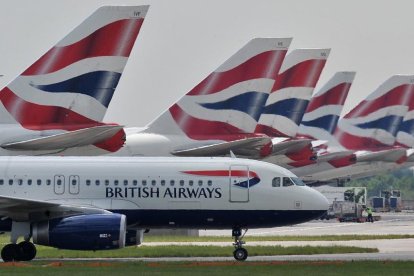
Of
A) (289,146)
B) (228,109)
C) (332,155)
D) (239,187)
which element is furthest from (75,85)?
(332,155)

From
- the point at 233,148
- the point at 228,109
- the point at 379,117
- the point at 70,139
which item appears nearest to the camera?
the point at 70,139

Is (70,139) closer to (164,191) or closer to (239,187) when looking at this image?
(164,191)

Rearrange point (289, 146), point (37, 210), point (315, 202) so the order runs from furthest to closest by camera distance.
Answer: point (289, 146), point (315, 202), point (37, 210)

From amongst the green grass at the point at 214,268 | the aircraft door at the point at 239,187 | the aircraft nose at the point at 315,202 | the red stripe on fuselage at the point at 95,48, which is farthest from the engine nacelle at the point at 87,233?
the red stripe on fuselage at the point at 95,48

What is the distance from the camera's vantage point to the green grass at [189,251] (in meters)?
58.6

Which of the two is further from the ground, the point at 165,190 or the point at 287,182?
the point at 287,182

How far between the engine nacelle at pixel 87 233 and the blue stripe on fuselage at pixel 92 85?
934cm

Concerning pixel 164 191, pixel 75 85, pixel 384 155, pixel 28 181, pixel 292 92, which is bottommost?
pixel 164 191

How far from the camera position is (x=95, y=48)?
59.4 metres

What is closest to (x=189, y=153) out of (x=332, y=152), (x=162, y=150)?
(x=162, y=150)

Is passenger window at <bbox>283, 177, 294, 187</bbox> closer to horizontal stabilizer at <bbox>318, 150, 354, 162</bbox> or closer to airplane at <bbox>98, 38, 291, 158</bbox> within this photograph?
airplane at <bbox>98, 38, 291, 158</bbox>

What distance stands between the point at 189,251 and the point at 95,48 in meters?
9.97

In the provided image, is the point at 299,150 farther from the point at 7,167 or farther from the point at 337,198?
the point at 337,198

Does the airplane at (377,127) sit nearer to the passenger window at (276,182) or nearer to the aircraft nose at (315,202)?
the aircraft nose at (315,202)
